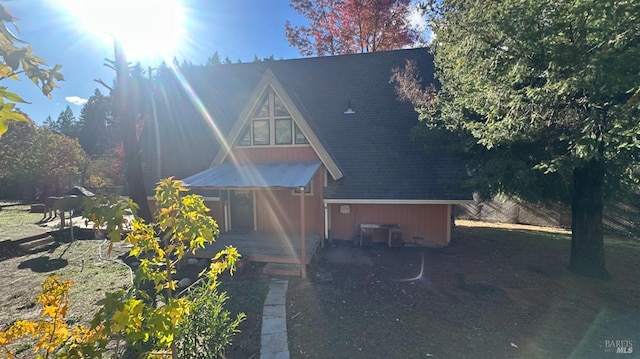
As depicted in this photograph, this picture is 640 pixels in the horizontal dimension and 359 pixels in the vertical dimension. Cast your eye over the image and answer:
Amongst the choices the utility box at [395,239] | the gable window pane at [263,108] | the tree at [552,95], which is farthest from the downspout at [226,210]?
the tree at [552,95]

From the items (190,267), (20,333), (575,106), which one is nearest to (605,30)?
(575,106)

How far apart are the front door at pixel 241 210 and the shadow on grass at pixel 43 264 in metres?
6.06

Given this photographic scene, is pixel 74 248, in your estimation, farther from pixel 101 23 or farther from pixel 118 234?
pixel 118 234

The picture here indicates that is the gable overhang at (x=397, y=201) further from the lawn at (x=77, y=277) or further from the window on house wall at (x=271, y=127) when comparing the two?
the lawn at (x=77, y=277)

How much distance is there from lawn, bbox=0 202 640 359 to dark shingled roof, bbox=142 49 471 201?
2.74 m

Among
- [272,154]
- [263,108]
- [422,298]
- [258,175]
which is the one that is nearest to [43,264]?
[258,175]

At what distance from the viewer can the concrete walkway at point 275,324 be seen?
5.24m

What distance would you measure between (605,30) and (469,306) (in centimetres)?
649

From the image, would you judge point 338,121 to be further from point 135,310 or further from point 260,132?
point 135,310

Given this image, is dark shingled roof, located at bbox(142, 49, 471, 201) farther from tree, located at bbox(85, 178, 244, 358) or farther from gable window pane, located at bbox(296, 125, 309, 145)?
tree, located at bbox(85, 178, 244, 358)

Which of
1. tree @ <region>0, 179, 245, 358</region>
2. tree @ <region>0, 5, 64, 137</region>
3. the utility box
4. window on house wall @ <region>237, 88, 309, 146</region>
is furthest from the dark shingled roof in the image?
tree @ <region>0, 5, 64, 137</region>

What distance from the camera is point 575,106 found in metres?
6.77

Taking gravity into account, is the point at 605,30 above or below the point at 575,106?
above

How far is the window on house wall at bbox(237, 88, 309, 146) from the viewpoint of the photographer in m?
11.6
